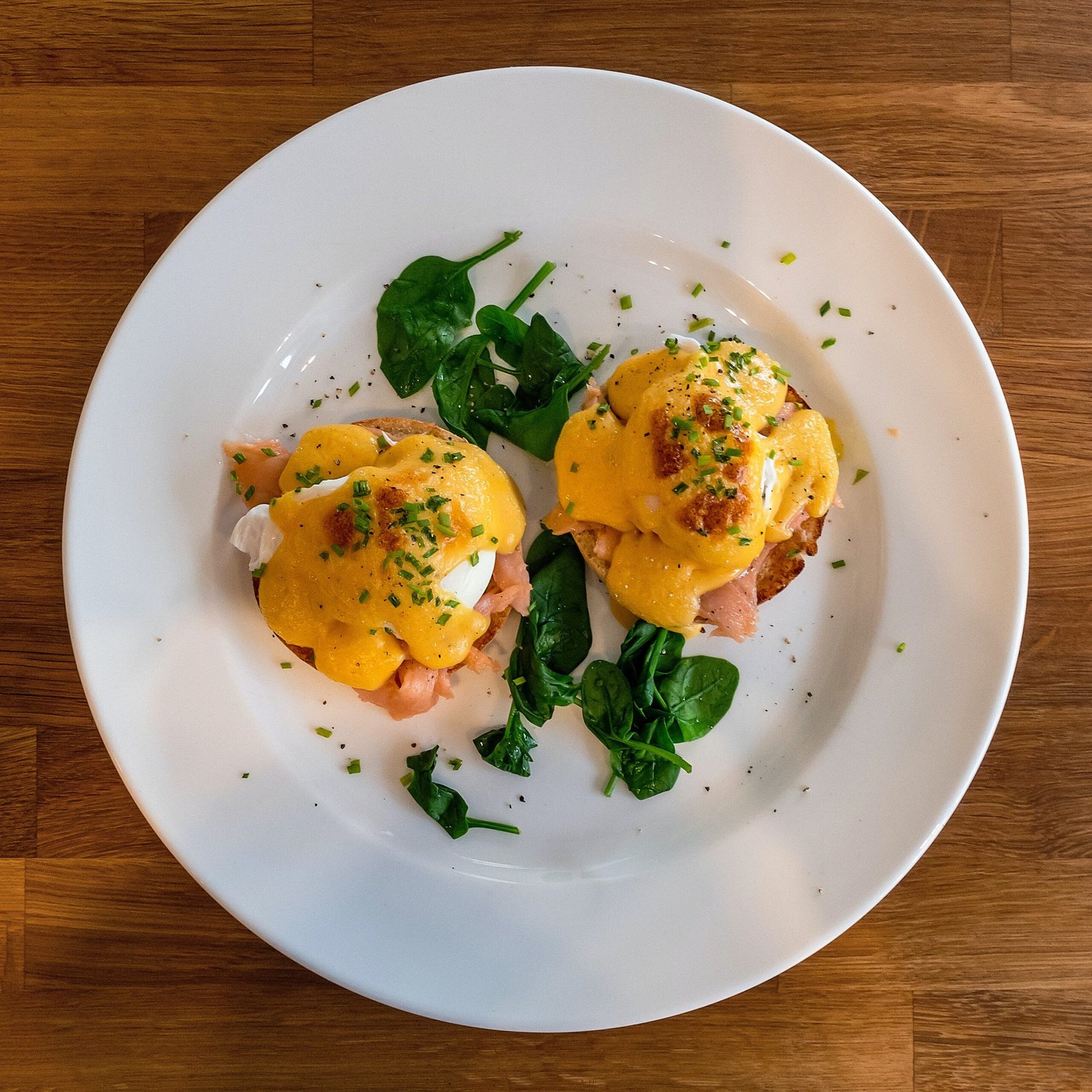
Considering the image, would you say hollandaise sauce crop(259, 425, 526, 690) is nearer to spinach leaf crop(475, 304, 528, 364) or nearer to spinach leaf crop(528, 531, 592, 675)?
spinach leaf crop(528, 531, 592, 675)

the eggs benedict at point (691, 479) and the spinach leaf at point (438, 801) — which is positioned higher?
the eggs benedict at point (691, 479)

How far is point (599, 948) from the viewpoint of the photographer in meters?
2.75

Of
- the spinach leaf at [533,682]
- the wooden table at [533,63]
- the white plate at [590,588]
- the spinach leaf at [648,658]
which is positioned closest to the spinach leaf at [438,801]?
the white plate at [590,588]

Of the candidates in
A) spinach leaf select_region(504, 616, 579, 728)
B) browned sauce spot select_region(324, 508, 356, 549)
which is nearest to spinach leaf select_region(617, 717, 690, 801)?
spinach leaf select_region(504, 616, 579, 728)

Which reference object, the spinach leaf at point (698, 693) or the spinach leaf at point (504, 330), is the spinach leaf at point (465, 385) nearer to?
the spinach leaf at point (504, 330)

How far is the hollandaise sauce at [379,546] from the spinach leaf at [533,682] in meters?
0.21

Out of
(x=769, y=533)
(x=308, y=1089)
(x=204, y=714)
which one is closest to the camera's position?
(x=769, y=533)

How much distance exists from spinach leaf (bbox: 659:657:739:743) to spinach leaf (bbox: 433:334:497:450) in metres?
1.12

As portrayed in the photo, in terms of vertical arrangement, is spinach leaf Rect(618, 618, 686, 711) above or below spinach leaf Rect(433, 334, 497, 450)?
below

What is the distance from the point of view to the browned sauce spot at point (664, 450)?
2400mm

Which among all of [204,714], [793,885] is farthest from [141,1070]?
[793,885]

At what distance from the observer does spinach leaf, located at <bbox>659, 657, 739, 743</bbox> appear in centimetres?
279

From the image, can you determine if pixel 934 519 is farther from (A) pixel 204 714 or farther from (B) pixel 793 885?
(A) pixel 204 714

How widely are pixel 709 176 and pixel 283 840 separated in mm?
2814
